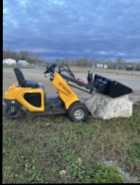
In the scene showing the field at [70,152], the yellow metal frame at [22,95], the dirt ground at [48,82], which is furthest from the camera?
the dirt ground at [48,82]

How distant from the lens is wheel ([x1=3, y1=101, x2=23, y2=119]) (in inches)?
256

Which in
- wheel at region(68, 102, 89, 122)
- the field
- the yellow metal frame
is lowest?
the field

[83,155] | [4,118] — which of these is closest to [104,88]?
[4,118]

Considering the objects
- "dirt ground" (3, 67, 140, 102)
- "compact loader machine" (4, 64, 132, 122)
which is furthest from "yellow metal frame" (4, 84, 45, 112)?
"dirt ground" (3, 67, 140, 102)

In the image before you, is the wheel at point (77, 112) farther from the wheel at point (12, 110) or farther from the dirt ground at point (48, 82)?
the dirt ground at point (48, 82)

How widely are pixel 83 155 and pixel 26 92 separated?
2.77 m

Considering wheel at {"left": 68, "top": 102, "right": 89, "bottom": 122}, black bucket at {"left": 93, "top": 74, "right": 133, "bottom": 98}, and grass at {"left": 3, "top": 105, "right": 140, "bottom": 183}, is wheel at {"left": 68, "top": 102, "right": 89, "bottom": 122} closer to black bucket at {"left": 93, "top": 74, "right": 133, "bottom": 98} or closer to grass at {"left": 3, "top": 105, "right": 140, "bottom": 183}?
grass at {"left": 3, "top": 105, "right": 140, "bottom": 183}

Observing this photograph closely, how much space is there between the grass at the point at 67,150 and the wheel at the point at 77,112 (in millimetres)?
212

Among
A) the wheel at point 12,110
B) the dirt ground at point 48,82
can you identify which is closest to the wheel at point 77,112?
the wheel at point 12,110

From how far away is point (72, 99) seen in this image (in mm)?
6734

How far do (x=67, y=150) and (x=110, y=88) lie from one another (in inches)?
111

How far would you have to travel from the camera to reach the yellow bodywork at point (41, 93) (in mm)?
6465

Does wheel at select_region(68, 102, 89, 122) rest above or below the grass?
above

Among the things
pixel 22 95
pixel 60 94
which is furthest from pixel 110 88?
pixel 22 95
